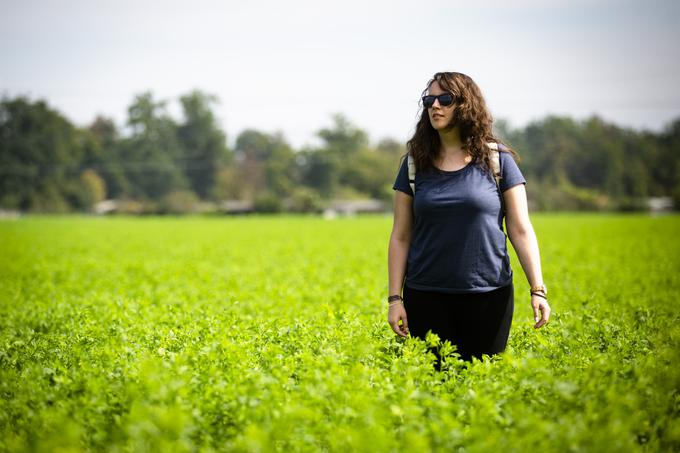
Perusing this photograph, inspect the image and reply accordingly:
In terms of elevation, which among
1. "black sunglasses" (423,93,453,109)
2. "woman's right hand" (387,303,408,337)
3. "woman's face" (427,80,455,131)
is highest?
"black sunglasses" (423,93,453,109)

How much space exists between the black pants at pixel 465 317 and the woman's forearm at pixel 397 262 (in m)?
0.08

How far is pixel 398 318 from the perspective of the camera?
4312 mm

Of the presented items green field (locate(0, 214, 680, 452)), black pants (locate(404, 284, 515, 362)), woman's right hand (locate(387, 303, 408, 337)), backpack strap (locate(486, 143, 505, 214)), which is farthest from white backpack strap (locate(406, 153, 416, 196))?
green field (locate(0, 214, 680, 452))

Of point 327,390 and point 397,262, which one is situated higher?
point 397,262

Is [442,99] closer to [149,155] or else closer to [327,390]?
[327,390]

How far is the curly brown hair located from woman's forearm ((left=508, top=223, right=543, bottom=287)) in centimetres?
51

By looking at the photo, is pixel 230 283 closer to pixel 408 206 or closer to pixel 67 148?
pixel 408 206

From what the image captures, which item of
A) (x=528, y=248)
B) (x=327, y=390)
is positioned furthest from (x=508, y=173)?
(x=327, y=390)

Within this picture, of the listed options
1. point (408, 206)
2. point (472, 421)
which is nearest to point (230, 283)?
point (408, 206)

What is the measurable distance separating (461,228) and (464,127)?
69 cm

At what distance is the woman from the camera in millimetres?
3979

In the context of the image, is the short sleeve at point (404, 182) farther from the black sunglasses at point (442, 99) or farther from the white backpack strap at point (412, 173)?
the black sunglasses at point (442, 99)

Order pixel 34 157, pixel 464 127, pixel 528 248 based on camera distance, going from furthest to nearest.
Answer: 1. pixel 34 157
2. pixel 528 248
3. pixel 464 127

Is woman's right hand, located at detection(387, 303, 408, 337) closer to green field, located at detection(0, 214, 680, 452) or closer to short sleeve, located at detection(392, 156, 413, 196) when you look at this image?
green field, located at detection(0, 214, 680, 452)
